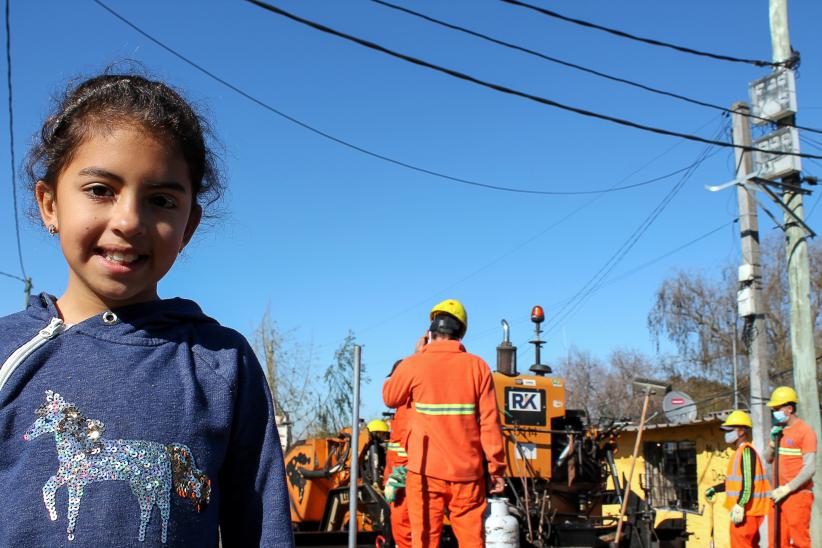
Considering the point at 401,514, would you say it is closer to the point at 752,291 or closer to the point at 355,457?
the point at 355,457

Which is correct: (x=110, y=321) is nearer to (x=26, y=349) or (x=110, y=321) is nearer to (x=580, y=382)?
(x=26, y=349)

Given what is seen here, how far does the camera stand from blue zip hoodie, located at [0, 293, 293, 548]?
1405 mm

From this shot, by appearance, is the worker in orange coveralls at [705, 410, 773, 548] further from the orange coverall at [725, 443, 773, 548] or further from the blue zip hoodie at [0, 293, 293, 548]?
the blue zip hoodie at [0, 293, 293, 548]

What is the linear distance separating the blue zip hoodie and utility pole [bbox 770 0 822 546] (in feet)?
42.8

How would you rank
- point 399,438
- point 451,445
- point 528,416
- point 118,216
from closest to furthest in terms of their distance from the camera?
point 118,216 → point 451,445 → point 399,438 → point 528,416

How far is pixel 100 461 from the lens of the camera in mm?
1442

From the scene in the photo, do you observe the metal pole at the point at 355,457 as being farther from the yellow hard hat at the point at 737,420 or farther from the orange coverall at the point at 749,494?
the yellow hard hat at the point at 737,420

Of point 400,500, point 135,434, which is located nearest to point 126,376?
point 135,434

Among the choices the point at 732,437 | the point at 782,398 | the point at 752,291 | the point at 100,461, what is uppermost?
the point at 752,291

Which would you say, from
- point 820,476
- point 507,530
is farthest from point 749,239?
point 507,530

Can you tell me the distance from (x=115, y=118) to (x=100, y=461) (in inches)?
26.8

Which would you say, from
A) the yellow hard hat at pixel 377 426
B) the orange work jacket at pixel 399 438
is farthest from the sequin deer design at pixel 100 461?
the yellow hard hat at pixel 377 426

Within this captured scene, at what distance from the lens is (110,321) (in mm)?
1604

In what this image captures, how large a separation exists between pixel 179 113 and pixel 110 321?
18.4 inches
